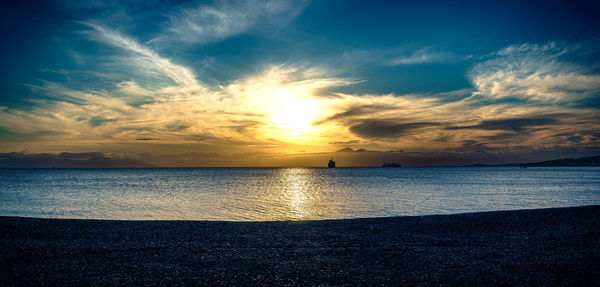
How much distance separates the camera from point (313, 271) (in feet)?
30.7

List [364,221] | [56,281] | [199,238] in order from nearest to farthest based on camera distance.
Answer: [56,281], [199,238], [364,221]

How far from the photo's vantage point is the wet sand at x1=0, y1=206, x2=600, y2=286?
879 centimetres

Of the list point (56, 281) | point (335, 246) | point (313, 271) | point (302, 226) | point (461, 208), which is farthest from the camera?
point (461, 208)

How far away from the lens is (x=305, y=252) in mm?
11609

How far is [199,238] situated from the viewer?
14109mm

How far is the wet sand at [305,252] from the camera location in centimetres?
879

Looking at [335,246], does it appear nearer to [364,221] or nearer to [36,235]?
[364,221]

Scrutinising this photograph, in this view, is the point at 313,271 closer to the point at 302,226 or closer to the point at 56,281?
the point at 56,281

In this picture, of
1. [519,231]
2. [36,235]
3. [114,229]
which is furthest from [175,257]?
[519,231]

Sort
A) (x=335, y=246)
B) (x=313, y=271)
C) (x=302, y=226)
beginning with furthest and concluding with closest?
(x=302, y=226)
(x=335, y=246)
(x=313, y=271)

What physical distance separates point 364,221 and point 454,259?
8035mm

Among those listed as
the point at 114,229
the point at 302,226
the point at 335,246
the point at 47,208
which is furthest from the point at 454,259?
the point at 47,208

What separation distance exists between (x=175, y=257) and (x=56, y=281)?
3221mm

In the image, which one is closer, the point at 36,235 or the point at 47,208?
the point at 36,235
